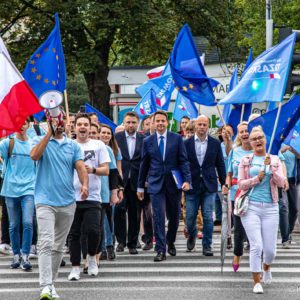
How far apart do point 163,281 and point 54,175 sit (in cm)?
194

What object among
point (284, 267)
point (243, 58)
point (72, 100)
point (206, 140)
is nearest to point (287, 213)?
point (206, 140)

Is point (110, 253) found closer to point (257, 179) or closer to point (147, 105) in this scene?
point (257, 179)

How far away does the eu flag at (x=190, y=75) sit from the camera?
1518 cm

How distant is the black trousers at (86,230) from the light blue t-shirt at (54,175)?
144 centimetres

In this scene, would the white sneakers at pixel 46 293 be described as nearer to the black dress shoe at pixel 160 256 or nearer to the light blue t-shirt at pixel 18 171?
the light blue t-shirt at pixel 18 171

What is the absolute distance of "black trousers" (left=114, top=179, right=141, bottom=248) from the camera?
1449 cm

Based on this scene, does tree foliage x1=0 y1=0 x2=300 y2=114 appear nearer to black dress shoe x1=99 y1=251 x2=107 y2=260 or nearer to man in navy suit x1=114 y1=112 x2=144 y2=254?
man in navy suit x1=114 y1=112 x2=144 y2=254

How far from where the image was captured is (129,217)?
14.7m

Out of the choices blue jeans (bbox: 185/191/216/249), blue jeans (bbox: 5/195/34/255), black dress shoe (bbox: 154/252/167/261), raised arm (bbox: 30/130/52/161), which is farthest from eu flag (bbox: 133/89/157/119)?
raised arm (bbox: 30/130/52/161)

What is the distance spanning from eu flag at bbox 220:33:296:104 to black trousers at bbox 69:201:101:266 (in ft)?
7.47

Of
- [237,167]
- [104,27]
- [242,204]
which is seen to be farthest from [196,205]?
[104,27]

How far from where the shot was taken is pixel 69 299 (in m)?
9.93

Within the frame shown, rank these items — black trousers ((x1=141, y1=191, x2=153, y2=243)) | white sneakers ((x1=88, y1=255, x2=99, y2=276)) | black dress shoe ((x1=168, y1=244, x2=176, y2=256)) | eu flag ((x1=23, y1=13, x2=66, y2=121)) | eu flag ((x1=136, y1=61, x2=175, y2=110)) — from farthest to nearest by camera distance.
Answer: eu flag ((x1=136, y1=61, x2=175, y2=110))
black trousers ((x1=141, y1=191, x2=153, y2=243))
black dress shoe ((x1=168, y1=244, x2=176, y2=256))
eu flag ((x1=23, y1=13, x2=66, y2=121))
white sneakers ((x1=88, y1=255, x2=99, y2=276))

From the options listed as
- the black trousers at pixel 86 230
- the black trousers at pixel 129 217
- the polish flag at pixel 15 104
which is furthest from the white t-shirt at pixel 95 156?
the black trousers at pixel 129 217
